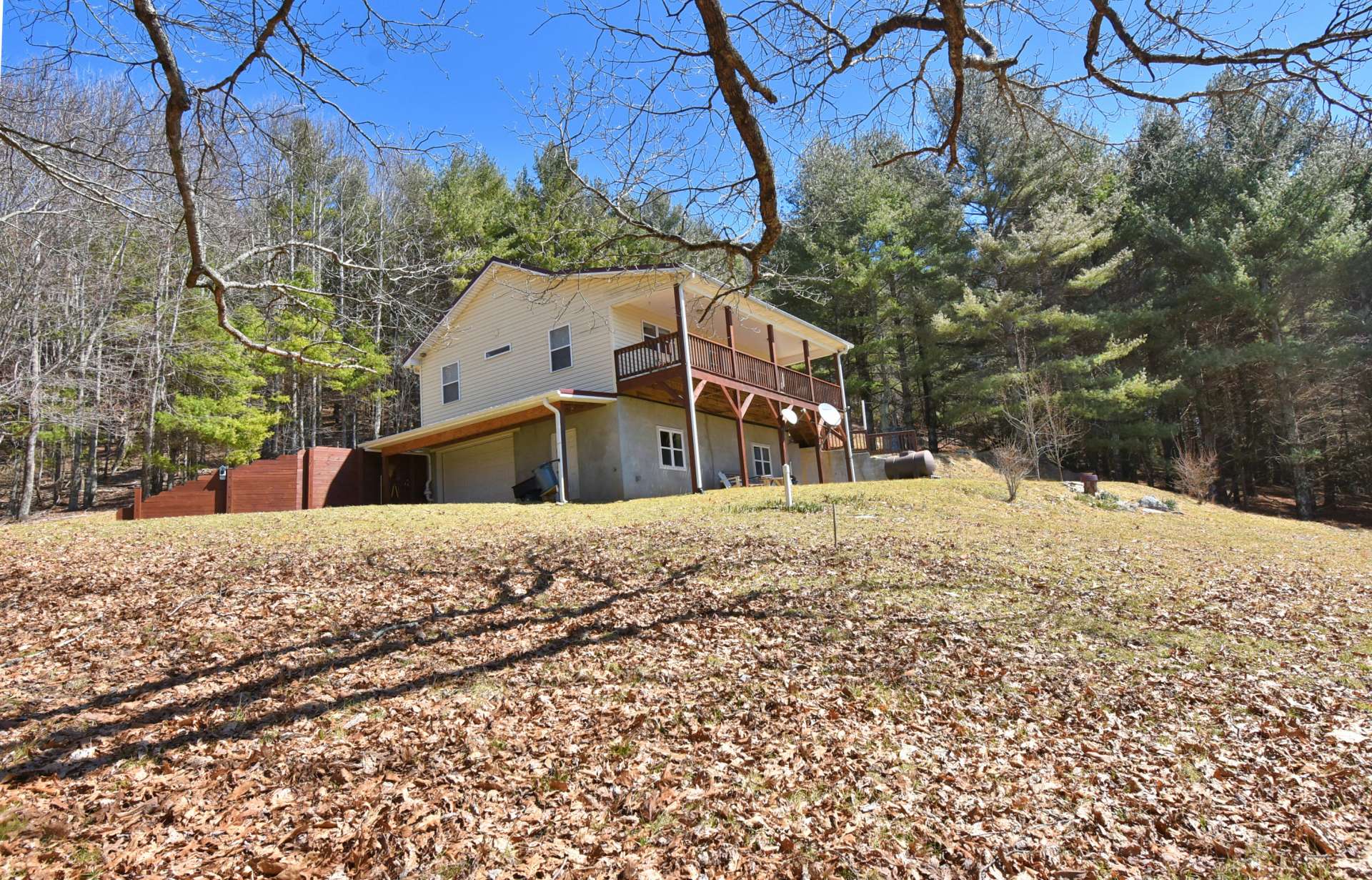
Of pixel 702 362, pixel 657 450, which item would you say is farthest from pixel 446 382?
pixel 702 362

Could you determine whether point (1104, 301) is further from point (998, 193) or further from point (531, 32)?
point (531, 32)

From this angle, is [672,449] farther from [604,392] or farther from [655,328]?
[655,328]

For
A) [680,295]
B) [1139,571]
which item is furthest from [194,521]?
[1139,571]

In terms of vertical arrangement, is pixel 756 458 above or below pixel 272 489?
above

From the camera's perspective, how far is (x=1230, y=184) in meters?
22.6

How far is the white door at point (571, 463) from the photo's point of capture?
1639 cm

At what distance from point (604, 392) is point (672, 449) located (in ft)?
8.64

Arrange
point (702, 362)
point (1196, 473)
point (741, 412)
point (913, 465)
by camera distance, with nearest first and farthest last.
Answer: point (702, 362) < point (741, 412) < point (1196, 473) < point (913, 465)

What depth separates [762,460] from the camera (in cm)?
2138

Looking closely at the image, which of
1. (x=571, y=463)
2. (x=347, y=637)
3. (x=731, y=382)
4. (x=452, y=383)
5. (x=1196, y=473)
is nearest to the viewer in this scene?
(x=347, y=637)

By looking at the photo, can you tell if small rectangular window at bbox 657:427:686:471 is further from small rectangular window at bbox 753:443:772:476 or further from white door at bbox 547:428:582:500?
small rectangular window at bbox 753:443:772:476

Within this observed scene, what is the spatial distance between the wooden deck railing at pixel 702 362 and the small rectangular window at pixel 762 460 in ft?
8.50

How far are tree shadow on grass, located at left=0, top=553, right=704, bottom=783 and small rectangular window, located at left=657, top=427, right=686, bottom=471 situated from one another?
33.9 ft

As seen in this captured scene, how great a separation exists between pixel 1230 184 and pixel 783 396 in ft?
58.7
